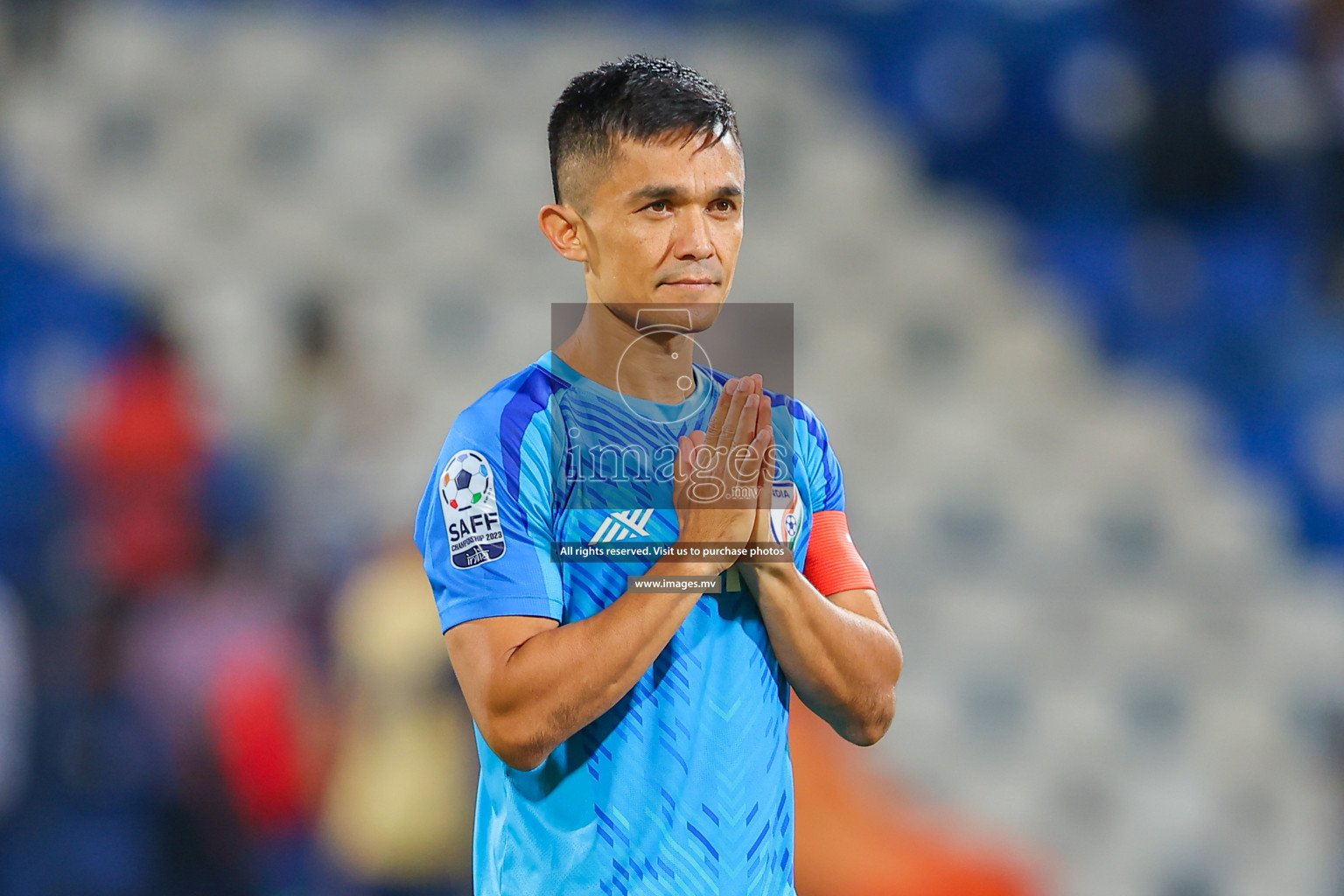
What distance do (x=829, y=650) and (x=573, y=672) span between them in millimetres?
353

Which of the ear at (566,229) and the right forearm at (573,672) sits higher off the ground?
the ear at (566,229)

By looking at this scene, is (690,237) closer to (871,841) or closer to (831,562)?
(831,562)

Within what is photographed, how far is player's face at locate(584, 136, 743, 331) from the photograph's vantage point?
5.27ft

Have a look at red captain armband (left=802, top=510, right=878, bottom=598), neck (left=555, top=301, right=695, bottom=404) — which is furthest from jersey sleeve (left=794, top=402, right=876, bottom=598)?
neck (left=555, top=301, right=695, bottom=404)

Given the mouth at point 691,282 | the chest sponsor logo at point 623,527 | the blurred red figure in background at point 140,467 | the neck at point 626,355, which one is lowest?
the blurred red figure in background at point 140,467

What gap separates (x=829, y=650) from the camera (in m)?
1.59

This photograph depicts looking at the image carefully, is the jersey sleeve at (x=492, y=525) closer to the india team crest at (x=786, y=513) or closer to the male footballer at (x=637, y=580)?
the male footballer at (x=637, y=580)

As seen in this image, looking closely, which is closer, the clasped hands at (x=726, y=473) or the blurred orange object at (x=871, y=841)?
the clasped hands at (x=726, y=473)

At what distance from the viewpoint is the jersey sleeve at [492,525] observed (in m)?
1.53

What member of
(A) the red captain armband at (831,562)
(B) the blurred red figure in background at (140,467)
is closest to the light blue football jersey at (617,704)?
(A) the red captain armband at (831,562)

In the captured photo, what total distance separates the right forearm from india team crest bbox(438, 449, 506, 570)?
146mm

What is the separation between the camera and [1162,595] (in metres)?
5.33

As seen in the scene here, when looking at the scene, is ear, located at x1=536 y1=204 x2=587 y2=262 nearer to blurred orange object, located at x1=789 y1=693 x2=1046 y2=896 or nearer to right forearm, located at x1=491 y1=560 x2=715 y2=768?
right forearm, located at x1=491 y1=560 x2=715 y2=768

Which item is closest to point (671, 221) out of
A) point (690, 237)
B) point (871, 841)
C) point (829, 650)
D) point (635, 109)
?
point (690, 237)
